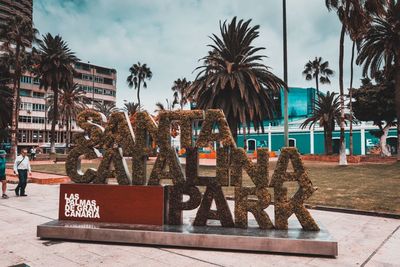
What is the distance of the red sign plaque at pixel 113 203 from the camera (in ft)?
24.0

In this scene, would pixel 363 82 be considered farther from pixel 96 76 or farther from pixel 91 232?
pixel 96 76

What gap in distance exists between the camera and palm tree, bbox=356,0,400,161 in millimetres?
29109

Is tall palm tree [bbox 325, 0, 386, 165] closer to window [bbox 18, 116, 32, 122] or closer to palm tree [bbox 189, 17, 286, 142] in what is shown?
palm tree [bbox 189, 17, 286, 142]

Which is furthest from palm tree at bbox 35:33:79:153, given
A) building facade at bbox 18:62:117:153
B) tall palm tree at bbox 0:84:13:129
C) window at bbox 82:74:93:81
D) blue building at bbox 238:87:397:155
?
window at bbox 82:74:93:81

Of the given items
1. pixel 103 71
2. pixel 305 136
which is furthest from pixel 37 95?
pixel 305 136

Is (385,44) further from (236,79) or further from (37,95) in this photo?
(37,95)

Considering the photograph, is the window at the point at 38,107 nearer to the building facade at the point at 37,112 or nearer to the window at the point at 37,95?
the building facade at the point at 37,112

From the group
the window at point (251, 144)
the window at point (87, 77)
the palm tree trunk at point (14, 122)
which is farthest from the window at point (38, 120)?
the window at point (251, 144)

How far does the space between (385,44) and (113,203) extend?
30839 mm

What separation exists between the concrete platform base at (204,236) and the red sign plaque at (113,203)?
0.21 metres

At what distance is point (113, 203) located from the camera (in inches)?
295

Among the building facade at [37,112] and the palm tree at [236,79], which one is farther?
the building facade at [37,112]

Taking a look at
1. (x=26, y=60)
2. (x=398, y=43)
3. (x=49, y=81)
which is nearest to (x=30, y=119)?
(x=49, y=81)

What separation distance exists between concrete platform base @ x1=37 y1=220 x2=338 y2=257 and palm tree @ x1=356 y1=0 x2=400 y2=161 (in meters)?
28.0
